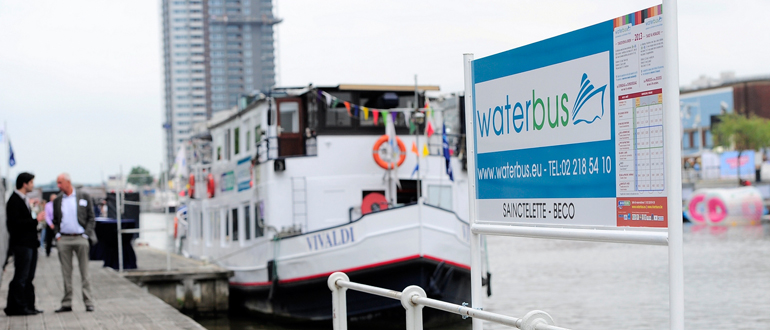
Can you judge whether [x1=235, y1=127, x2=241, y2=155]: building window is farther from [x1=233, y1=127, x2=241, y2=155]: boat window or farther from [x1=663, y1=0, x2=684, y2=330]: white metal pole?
[x1=663, y1=0, x2=684, y2=330]: white metal pole

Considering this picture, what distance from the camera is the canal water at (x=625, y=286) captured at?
57.9 feet

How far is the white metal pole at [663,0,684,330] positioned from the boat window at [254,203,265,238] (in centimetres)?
1367

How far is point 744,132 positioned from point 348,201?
67.1m

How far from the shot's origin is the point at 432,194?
16.5 meters

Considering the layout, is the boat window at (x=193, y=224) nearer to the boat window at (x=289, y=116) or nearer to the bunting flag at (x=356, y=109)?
the boat window at (x=289, y=116)

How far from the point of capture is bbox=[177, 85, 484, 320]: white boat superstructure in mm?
14852

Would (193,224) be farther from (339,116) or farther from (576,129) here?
(576,129)

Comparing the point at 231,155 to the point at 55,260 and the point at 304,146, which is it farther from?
the point at 55,260

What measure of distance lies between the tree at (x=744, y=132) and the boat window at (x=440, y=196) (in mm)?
63278

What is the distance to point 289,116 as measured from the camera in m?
16.8

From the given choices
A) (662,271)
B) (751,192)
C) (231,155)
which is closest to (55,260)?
(231,155)

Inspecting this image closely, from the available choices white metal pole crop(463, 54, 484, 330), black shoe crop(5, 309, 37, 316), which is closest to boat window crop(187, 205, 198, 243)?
black shoe crop(5, 309, 37, 316)

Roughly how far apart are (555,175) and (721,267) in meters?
25.8

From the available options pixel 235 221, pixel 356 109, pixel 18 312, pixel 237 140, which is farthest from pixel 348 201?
pixel 18 312
